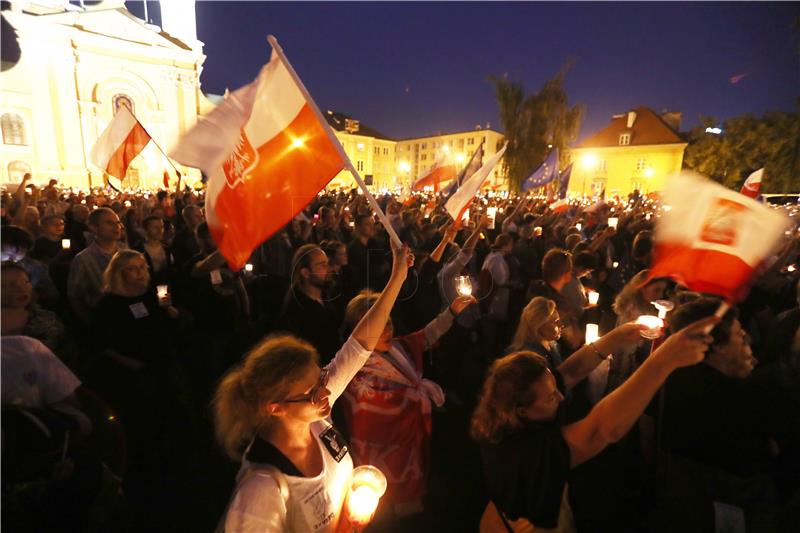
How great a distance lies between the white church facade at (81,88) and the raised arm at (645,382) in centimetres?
4022

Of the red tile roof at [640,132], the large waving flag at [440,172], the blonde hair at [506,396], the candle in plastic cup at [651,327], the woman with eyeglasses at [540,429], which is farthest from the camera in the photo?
the red tile roof at [640,132]

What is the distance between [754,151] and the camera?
107 ft

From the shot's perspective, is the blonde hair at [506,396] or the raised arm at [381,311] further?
the raised arm at [381,311]

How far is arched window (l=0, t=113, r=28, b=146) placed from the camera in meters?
36.7

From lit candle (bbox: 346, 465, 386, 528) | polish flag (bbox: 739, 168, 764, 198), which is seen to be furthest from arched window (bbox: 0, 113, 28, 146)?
polish flag (bbox: 739, 168, 764, 198)

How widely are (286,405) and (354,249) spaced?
5.23 m

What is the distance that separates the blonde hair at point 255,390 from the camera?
1.68 m

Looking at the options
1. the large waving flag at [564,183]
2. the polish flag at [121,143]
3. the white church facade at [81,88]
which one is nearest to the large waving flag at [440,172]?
the large waving flag at [564,183]

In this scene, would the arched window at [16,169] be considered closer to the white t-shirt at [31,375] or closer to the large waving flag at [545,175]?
the large waving flag at [545,175]

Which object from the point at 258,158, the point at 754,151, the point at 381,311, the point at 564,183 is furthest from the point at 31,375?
the point at 754,151

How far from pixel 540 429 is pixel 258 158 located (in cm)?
194

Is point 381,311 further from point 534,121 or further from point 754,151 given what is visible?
point 754,151

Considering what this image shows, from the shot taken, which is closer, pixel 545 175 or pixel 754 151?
pixel 545 175

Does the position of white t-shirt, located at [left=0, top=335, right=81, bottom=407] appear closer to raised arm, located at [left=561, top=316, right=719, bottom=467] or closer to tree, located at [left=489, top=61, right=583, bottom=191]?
raised arm, located at [left=561, top=316, right=719, bottom=467]
